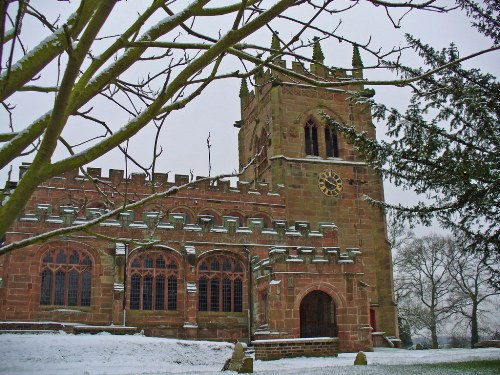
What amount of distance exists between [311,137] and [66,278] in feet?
56.6

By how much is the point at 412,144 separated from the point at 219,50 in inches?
476

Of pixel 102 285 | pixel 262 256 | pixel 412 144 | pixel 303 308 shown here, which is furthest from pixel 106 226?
pixel 412 144

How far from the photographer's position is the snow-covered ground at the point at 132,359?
47.9 ft

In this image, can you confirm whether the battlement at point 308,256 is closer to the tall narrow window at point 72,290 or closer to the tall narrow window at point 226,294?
the tall narrow window at point 226,294

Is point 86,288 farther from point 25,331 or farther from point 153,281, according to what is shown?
point 25,331

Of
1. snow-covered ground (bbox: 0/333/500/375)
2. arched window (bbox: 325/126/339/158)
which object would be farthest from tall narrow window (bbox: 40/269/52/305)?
arched window (bbox: 325/126/339/158)

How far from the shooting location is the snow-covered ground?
47.9 ft

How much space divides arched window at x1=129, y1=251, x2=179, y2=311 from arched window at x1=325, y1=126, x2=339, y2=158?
13.9 m

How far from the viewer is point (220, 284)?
25469 mm

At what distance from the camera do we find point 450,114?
50.2 feet

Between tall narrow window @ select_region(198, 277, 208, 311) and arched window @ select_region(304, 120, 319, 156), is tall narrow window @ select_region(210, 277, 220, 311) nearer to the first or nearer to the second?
tall narrow window @ select_region(198, 277, 208, 311)

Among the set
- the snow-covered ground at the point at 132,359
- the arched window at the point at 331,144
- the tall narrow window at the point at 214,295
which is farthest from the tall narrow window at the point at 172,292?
the arched window at the point at 331,144

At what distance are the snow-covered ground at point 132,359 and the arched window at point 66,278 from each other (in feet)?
13.2

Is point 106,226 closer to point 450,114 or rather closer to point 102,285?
point 102,285
